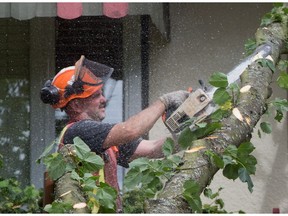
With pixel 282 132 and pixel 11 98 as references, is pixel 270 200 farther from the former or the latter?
pixel 11 98

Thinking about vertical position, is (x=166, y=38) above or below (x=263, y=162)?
above

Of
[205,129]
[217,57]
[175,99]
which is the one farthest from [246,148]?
[217,57]

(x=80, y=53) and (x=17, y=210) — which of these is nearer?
(x=17, y=210)

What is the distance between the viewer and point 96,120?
5.86 metres

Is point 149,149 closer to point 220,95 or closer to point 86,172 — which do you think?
point 220,95

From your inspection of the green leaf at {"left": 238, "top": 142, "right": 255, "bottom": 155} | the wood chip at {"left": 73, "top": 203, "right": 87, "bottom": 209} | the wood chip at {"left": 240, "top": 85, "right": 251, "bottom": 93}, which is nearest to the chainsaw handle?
the wood chip at {"left": 240, "top": 85, "right": 251, "bottom": 93}

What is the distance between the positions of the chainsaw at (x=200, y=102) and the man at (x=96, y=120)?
20cm

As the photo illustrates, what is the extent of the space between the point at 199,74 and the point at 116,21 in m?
0.70

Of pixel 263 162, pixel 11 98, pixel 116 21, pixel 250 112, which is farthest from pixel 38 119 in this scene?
pixel 250 112

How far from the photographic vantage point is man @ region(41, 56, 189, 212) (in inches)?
223

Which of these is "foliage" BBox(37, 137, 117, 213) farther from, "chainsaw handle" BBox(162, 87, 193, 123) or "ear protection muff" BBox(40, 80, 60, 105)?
"ear protection muff" BBox(40, 80, 60, 105)

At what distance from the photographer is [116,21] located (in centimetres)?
796

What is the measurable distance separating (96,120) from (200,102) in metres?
0.76

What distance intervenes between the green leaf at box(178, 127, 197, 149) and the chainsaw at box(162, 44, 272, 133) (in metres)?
0.82
